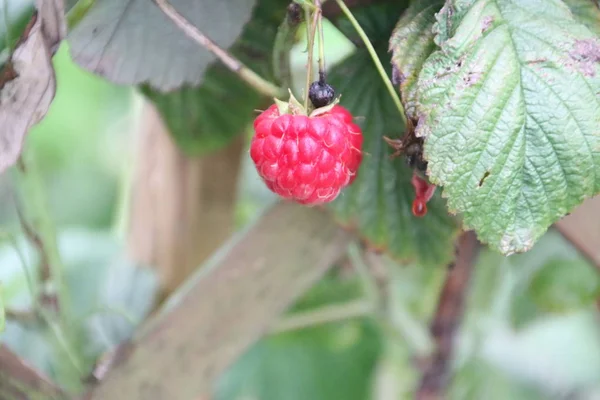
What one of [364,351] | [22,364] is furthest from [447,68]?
[364,351]

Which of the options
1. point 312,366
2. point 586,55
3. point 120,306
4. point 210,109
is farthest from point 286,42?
point 312,366

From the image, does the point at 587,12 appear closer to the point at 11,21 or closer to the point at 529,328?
the point at 11,21

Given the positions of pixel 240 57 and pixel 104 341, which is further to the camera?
pixel 104 341

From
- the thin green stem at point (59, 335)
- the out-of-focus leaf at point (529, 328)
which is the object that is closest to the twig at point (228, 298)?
the thin green stem at point (59, 335)

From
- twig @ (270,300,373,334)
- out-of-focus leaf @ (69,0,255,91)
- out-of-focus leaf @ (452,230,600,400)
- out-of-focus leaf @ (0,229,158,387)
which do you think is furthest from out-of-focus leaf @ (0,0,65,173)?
twig @ (270,300,373,334)

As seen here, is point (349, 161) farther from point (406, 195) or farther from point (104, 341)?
point (104, 341)

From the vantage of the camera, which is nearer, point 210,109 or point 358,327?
point 210,109

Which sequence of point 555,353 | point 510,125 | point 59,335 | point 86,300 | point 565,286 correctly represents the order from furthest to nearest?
1. point 555,353
2. point 86,300
3. point 565,286
4. point 59,335
5. point 510,125
